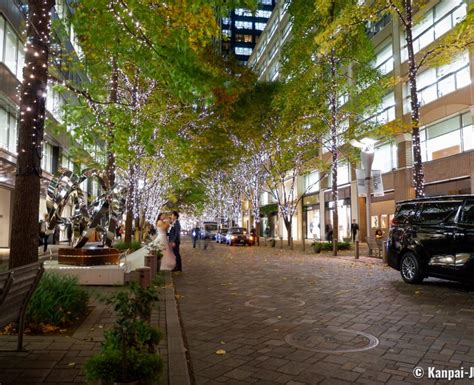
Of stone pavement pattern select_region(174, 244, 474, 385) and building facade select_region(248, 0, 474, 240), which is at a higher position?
building facade select_region(248, 0, 474, 240)

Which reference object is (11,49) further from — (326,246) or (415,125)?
(326,246)

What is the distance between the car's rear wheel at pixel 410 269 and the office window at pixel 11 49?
2081 centimetres

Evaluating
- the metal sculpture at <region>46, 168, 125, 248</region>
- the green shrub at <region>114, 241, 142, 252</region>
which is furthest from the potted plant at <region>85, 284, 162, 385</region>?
the green shrub at <region>114, 241, 142, 252</region>

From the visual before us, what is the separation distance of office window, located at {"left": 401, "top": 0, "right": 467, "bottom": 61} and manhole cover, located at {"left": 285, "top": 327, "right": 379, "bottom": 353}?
70.0 feet

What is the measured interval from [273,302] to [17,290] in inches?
222

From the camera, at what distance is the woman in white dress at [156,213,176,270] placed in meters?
14.5

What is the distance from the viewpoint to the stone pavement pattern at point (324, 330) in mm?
4953

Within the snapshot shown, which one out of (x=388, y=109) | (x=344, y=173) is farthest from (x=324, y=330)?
(x=344, y=173)

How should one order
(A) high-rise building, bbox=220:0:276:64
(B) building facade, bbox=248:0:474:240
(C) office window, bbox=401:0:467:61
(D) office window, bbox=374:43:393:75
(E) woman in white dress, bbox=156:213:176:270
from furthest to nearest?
(A) high-rise building, bbox=220:0:276:64
(D) office window, bbox=374:43:393:75
(C) office window, bbox=401:0:467:61
(B) building facade, bbox=248:0:474:240
(E) woman in white dress, bbox=156:213:176:270

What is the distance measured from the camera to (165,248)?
14664mm

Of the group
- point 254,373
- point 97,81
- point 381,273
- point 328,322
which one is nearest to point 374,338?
point 328,322

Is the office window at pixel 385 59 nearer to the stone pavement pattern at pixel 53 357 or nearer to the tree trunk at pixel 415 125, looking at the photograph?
→ the tree trunk at pixel 415 125

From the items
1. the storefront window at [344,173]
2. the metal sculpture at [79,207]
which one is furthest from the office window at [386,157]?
the metal sculpture at [79,207]

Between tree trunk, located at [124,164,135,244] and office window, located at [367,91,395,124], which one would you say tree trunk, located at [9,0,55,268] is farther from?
office window, located at [367,91,395,124]
